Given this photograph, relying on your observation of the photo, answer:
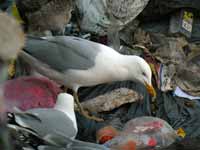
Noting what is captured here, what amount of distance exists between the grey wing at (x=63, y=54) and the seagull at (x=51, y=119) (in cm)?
40

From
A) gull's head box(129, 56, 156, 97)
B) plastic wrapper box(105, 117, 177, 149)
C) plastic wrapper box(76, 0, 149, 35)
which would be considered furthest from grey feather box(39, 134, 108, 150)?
plastic wrapper box(76, 0, 149, 35)

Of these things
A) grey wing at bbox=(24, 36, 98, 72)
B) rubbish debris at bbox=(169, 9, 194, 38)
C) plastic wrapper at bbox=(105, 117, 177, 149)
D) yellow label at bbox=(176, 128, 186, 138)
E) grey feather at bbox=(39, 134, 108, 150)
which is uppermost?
grey wing at bbox=(24, 36, 98, 72)

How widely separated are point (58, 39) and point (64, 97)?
1.86ft

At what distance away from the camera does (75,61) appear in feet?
10.9

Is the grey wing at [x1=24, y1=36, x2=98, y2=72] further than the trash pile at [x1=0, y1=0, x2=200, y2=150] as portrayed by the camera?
Yes

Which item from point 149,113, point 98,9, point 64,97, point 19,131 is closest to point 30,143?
point 19,131

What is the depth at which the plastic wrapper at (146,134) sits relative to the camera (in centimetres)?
321

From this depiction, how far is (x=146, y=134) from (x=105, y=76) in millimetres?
415

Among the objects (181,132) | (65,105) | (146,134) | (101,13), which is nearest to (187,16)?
(101,13)

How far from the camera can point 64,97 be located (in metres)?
2.90

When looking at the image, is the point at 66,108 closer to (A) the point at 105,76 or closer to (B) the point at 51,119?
(B) the point at 51,119

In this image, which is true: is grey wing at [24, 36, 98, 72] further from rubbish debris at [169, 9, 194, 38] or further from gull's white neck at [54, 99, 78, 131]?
rubbish debris at [169, 9, 194, 38]

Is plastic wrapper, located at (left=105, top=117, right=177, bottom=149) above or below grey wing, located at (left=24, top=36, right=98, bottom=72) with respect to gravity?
below

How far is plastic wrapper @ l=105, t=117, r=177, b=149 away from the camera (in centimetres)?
321
